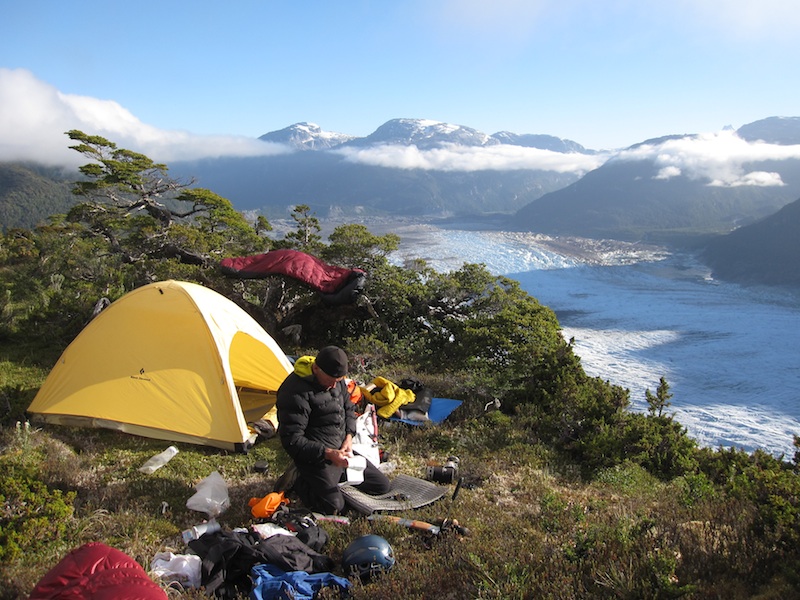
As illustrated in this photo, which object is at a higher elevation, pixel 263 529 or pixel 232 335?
pixel 232 335

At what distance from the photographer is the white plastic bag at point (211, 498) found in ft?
16.9

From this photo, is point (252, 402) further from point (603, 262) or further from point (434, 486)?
point (603, 262)

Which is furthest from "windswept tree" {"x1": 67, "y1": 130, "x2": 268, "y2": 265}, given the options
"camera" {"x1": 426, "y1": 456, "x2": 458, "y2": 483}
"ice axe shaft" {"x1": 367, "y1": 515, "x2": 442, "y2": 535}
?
"ice axe shaft" {"x1": 367, "y1": 515, "x2": 442, "y2": 535}

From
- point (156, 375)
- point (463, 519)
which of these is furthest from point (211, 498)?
point (463, 519)

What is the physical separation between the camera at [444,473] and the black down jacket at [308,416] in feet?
4.63

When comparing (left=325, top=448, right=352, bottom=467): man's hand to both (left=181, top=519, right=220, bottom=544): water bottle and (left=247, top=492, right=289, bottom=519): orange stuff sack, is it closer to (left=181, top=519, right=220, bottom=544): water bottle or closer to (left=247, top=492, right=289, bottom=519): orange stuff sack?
(left=247, top=492, right=289, bottom=519): orange stuff sack

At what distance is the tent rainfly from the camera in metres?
6.83

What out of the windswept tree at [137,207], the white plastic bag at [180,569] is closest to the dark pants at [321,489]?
the white plastic bag at [180,569]

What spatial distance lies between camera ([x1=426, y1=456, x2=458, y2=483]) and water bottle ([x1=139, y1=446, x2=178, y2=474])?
3241 millimetres

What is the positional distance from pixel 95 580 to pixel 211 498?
2632mm

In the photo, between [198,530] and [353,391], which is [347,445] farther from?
[353,391]

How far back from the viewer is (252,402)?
8.41 meters

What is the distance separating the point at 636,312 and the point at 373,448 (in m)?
81.7

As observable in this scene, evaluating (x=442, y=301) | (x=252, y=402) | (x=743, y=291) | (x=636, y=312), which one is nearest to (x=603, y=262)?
(x=743, y=291)
